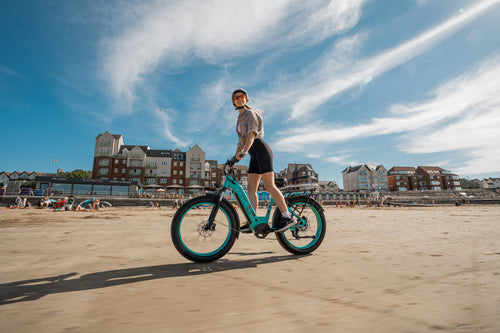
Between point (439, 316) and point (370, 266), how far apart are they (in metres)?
1.01

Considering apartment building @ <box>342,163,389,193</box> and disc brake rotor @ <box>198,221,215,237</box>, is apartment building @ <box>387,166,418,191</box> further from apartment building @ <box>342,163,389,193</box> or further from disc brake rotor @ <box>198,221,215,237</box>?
disc brake rotor @ <box>198,221,215,237</box>

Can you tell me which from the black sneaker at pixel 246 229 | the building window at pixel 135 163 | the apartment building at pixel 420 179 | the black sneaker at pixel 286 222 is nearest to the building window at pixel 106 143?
the building window at pixel 135 163

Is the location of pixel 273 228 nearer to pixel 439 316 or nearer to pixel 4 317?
pixel 439 316

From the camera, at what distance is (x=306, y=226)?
3152mm

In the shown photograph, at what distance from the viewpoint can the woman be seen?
2.85m

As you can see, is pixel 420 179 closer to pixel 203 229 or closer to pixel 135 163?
pixel 135 163

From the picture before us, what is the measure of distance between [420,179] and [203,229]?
12532cm

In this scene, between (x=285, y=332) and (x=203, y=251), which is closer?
(x=285, y=332)

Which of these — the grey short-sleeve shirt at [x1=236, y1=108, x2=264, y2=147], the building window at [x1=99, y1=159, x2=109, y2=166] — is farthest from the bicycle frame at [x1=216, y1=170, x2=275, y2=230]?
the building window at [x1=99, y1=159, x2=109, y2=166]

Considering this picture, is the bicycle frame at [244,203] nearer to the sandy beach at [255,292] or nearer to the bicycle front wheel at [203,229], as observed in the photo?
the bicycle front wheel at [203,229]

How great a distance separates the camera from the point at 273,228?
2820 mm

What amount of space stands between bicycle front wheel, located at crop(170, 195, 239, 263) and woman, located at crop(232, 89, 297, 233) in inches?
10.1

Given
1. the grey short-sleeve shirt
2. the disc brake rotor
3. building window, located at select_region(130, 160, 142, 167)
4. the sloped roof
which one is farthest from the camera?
the sloped roof

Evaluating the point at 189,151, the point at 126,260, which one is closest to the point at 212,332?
the point at 126,260
